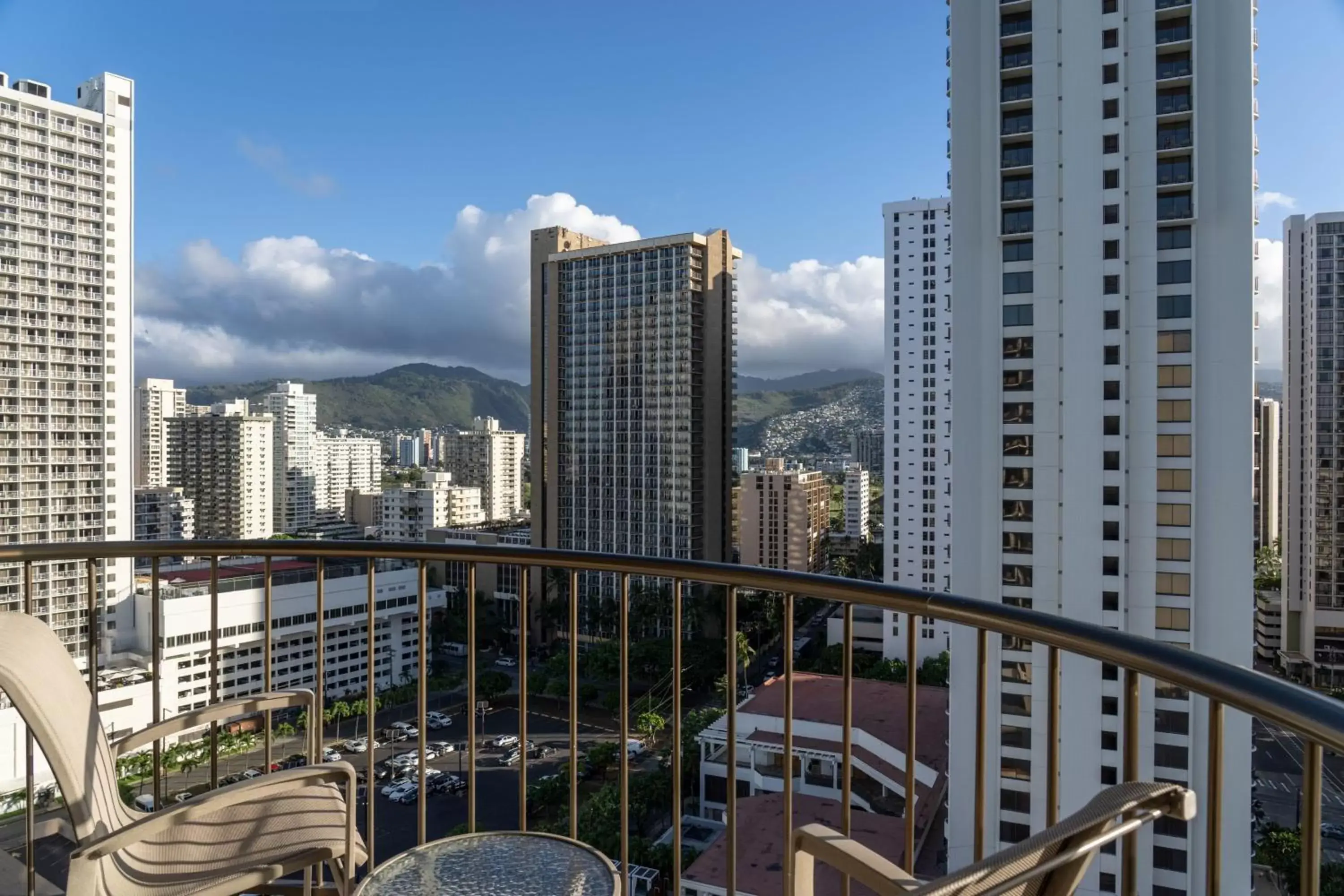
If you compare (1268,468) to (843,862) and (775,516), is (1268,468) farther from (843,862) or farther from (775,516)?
(843,862)

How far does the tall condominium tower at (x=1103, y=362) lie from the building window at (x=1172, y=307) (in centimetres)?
3

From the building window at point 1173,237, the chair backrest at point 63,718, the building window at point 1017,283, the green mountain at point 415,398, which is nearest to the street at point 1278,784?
the building window at point 1173,237

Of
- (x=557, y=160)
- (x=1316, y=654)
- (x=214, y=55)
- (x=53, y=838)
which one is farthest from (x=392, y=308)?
(x=53, y=838)

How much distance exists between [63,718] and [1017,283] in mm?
16865

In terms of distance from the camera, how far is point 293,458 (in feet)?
192

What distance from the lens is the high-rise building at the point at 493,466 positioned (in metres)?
64.4

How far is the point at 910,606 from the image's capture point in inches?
62.2

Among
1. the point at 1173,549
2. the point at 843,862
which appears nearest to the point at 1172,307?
the point at 1173,549

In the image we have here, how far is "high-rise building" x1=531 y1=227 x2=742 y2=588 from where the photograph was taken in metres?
39.1

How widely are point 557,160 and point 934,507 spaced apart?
5190 centimetres

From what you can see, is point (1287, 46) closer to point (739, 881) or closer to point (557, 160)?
point (739, 881)

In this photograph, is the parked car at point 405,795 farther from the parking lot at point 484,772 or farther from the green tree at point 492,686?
the green tree at point 492,686

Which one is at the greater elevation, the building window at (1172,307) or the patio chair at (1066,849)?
the building window at (1172,307)

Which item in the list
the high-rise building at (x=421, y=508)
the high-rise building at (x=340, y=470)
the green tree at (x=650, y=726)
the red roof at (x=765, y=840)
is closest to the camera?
the red roof at (x=765, y=840)
